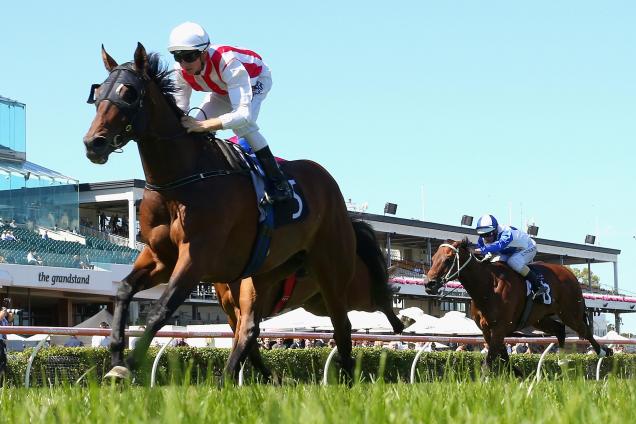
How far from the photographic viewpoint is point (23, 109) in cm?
3700

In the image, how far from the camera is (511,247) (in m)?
13.4

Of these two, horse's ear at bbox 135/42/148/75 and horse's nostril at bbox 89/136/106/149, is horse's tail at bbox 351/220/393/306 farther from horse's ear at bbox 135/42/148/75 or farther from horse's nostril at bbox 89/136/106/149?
horse's nostril at bbox 89/136/106/149

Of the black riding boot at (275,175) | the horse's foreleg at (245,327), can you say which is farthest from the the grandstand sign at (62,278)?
the black riding boot at (275,175)

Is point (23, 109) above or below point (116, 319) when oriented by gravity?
above

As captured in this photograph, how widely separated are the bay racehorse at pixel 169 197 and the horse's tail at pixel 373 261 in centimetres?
219

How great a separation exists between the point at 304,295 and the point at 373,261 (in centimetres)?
68

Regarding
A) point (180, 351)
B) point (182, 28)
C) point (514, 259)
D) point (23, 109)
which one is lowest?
point (180, 351)

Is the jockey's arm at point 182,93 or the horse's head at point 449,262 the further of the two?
the horse's head at point 449,262

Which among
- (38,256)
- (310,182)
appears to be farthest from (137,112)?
(38,256)

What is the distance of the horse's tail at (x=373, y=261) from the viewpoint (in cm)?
869

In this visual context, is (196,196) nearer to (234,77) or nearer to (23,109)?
(234,77)

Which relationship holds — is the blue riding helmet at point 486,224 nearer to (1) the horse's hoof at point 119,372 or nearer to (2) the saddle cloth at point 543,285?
(2) the saddle cloth at point 543,285

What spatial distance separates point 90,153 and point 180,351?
7.71 m

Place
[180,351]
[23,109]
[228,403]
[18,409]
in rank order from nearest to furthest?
[18,409] → [228,403] → [180,351] → [23,109]
